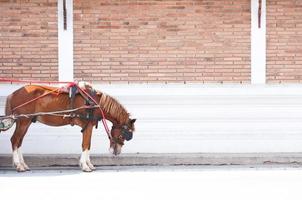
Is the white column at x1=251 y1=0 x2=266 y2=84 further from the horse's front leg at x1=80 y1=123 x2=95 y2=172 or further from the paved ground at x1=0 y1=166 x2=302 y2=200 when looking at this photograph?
the horse's front leg at x1=80 y1=123 x2=95 y2=172

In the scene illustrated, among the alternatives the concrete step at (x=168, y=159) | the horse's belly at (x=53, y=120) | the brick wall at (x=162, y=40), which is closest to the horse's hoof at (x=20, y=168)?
the concrete step at (x=168, y=159)

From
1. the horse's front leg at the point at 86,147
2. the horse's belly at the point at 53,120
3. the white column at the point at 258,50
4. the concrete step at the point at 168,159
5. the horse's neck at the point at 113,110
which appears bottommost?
the concrete step at the point at 168,159

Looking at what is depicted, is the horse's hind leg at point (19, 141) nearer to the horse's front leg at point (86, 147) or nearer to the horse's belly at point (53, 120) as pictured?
the horse's belly at point (53, 120)

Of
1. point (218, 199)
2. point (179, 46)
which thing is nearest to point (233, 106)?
point (179, 46)

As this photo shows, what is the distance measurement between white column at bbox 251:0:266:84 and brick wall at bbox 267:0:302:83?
110 millimetres

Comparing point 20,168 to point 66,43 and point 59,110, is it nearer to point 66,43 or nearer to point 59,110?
point 59,110

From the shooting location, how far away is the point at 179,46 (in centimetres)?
1101

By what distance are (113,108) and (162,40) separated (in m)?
2.08

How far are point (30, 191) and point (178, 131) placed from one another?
3.80 m

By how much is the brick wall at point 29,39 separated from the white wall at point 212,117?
1071mm

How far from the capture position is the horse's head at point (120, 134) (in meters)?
9.71

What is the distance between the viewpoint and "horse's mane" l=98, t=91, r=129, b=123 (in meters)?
9.62

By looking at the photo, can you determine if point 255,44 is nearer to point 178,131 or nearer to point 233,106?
point 233,106

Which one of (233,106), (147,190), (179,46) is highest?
(179,46)
